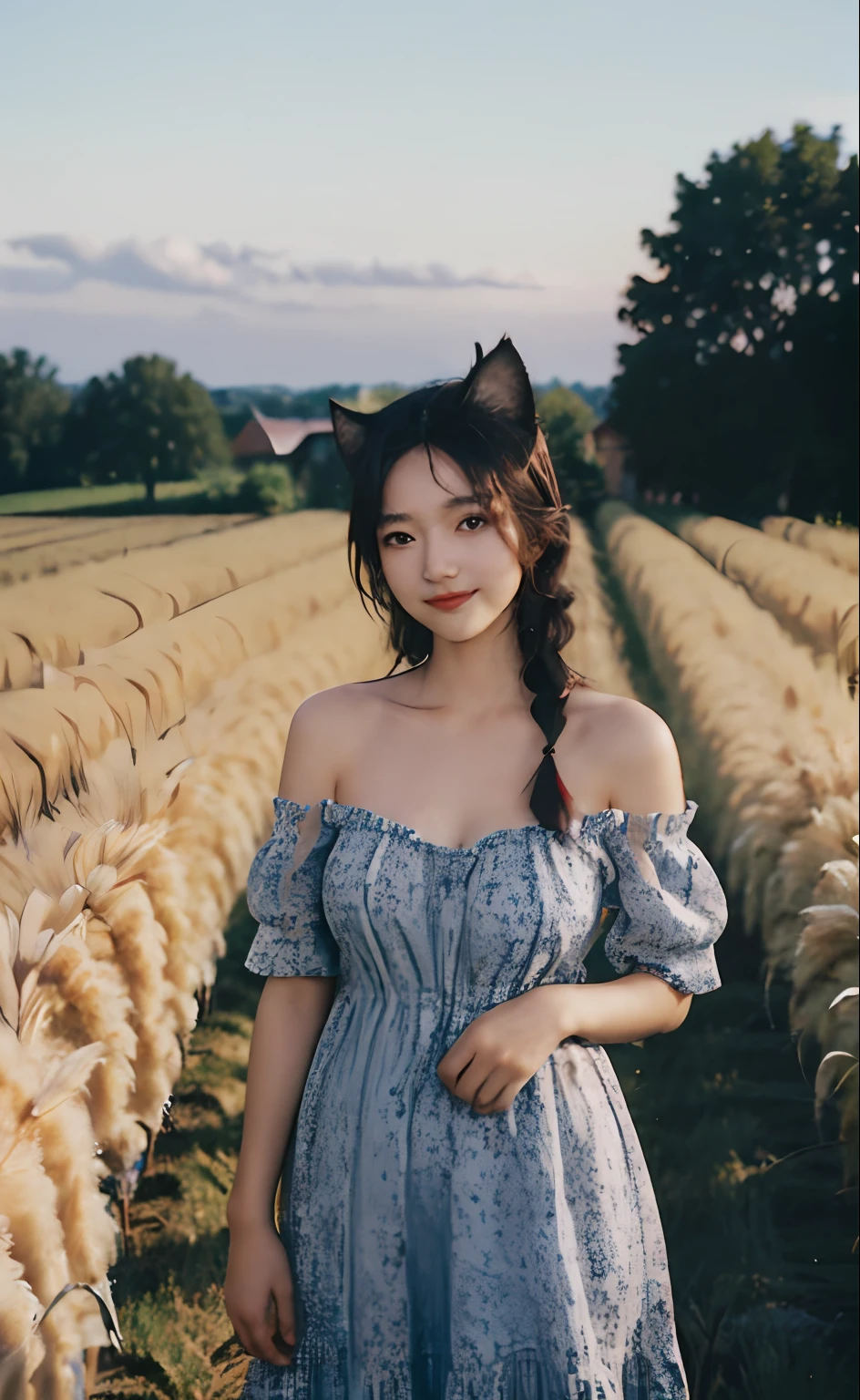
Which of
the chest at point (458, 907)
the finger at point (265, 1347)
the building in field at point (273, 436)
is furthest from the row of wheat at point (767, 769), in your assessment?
the finger at point (265, 1347)

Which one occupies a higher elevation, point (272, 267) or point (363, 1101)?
point (272, 267)

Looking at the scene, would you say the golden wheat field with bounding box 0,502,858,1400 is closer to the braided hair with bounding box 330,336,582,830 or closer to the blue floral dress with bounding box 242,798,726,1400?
the blue floral dress with bounding box 242,798,726,1400

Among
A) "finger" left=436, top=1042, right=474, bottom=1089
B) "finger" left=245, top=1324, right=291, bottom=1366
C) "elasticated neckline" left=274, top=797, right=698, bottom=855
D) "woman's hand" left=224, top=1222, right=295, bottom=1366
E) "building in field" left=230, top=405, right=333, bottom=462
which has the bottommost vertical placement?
"finger" left=245, top=1324, right=291, bottom=1366

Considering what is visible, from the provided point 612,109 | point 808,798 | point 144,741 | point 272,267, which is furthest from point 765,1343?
point 612,109

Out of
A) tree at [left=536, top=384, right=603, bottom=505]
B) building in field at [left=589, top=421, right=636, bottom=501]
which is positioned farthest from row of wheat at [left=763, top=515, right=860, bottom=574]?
tree at [left=536, top=384, right=603, bottom=505]

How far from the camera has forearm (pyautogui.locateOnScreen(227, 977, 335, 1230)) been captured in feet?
4.74

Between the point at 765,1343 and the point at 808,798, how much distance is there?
1.16 meters

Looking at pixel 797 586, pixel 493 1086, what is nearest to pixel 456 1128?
pixel 493 1086

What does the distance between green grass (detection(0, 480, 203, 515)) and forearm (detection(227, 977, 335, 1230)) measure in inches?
32.4

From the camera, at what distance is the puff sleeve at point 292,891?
4.80 ft

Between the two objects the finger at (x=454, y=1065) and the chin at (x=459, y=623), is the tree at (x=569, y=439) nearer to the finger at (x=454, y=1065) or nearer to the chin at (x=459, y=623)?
the chin at (x=459, y=623)

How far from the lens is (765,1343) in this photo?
2471mm

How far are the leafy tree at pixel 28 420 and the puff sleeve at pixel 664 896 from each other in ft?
3.36

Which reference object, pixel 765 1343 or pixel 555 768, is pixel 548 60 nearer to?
pixel 555 768
